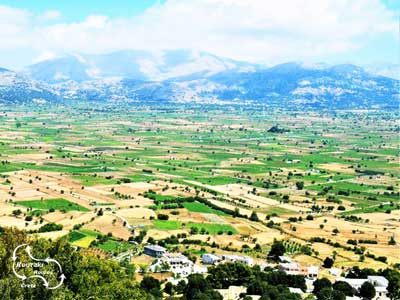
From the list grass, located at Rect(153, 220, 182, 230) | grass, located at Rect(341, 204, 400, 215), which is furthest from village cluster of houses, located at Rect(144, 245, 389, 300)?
grass, located at Rect(341, 204, 400, 215)

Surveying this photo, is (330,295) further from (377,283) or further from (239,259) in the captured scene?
(239,259)

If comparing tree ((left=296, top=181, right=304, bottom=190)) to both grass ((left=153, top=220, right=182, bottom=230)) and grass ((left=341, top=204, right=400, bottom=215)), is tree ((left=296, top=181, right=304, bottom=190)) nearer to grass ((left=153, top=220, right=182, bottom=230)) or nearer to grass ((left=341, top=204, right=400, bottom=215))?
grass ((left=341, top=204, right=400, bottom=215))

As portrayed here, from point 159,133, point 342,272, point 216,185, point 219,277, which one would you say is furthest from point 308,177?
point 159,133

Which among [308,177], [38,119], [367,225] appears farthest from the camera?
[38,119]

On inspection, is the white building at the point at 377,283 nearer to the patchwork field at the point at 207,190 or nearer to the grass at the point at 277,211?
the patchwork field at the point at 207,190

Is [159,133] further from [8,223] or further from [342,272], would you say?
[342,272]

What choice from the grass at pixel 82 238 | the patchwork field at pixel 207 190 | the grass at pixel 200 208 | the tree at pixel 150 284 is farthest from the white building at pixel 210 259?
the grass at pixel 200 208

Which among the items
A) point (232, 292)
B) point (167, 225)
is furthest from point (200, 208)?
point (232, 292)
